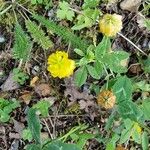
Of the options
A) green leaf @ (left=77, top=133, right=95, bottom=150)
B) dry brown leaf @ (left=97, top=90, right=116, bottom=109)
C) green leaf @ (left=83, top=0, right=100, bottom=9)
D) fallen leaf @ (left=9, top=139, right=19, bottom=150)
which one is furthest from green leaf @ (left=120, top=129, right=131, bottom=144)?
green leaf @ (left=83, top=0, right=100, bottom=9)

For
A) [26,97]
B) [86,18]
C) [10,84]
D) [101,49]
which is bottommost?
[26,97]

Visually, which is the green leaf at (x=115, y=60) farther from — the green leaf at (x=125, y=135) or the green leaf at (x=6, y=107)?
the green leaf at (x=6, y=107)

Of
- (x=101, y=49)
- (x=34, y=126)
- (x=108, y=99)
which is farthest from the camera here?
(x=101, y=49)

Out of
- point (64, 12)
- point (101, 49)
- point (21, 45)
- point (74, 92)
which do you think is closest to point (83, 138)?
point (74, 92)

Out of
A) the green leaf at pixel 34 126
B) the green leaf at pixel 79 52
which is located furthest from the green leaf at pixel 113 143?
the green leaf at pixel 34 126

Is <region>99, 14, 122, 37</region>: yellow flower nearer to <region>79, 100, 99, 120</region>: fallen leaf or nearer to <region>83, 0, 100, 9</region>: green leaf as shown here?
<region>83, 0, 100, 9</region>: green leaf

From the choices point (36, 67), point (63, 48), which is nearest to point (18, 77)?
point (36, 67)

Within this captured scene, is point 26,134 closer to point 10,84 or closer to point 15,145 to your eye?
point 15,145
